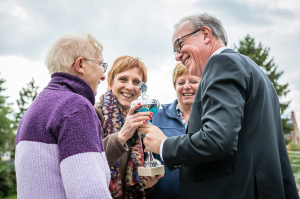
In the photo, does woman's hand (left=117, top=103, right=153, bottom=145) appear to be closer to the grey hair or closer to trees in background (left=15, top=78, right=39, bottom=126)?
the grey hair

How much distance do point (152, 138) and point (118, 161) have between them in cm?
74

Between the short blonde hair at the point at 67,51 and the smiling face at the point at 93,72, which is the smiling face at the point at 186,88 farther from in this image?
the short blonde hair at the point at 67,51

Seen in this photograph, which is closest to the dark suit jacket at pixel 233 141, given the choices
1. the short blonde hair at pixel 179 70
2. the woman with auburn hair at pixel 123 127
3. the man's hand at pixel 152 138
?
the man's hand at pixel 152 138

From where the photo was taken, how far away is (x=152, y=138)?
6.67ft

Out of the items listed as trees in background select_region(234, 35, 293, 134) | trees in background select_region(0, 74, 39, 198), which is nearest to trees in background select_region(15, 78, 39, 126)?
trees in background select_region(0, 74, 39, 198)

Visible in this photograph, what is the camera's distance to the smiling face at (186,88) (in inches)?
128

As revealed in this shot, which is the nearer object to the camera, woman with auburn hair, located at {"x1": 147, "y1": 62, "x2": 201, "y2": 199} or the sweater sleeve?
the sweater sleeve

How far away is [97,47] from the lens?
1978 millimetres

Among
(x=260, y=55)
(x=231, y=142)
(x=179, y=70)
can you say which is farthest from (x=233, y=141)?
(x=260, y=55)

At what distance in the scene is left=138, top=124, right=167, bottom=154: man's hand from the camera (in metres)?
1.96

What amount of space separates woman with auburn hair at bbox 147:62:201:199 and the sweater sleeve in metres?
1.46

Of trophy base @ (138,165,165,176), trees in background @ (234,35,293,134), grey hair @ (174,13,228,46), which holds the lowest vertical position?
trophy base @ (138,165,165,176)

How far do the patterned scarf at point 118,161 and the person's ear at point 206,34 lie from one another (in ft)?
3.94

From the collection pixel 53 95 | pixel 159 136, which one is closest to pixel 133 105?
pixel 159 136
